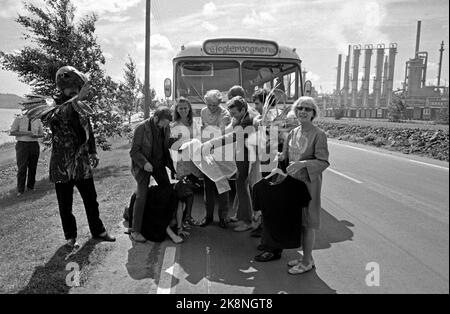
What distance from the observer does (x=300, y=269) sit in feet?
12.6

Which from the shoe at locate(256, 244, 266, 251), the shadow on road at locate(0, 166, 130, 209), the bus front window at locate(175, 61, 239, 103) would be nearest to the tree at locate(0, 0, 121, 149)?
the shadow on road at locate(0, 166, 130, 209)

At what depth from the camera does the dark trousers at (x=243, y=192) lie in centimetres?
502

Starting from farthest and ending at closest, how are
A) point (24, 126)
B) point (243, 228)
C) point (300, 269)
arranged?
point (24, 126)
point (243, 228)
point (300, 269)

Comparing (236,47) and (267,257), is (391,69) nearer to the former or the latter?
(267,257)

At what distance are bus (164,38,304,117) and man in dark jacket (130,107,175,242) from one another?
2.06 m

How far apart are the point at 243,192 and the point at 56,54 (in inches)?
311

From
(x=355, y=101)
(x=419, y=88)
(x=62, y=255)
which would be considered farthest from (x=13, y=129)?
(x=419, y=88)

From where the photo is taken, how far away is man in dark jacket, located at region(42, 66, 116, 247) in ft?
13.5

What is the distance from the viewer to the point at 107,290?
3500 mm

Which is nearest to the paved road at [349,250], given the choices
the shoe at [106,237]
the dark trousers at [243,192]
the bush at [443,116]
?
the shoe at [106,237]

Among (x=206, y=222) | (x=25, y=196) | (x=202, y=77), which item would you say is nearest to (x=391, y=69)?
(x=206, y=222)

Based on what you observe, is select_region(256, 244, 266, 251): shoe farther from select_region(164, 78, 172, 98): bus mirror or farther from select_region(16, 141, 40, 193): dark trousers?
select_region(16, 141, 40, 193): dark trousers

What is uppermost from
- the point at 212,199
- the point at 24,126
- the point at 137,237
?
the point at 24,126
